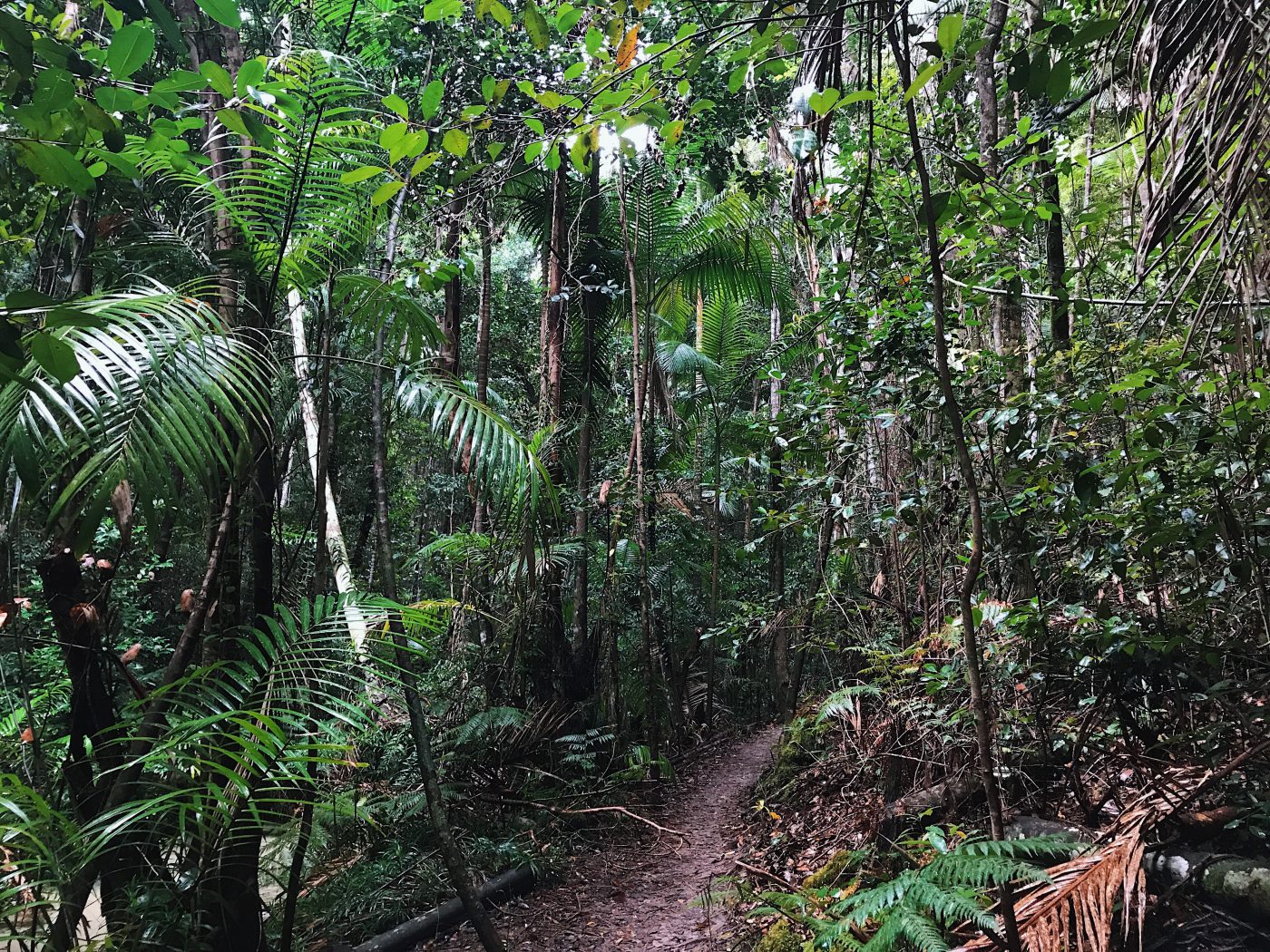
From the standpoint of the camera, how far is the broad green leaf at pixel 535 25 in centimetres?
188

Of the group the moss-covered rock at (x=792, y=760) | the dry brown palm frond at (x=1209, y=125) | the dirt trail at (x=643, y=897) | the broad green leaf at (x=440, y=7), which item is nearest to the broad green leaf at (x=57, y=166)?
the broad green leaf at (x=440, y=7)

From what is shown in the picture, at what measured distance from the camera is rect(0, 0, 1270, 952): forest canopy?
1.93 meters

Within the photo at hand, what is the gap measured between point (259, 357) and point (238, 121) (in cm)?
88

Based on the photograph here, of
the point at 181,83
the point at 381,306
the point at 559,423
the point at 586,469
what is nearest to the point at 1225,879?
the point at 181,83

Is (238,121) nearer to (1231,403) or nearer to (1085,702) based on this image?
(1231,403)

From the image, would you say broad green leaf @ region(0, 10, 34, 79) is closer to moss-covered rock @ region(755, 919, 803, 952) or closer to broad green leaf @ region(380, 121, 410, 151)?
broad green leaf @ region(380, 121, 410, 151)

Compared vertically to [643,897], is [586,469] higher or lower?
higher

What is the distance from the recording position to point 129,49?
5.41 ft

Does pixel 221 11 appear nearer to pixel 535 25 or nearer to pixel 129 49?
pixel 129 49

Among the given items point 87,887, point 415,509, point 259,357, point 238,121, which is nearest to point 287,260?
point 259,357

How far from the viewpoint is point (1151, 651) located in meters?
2.61

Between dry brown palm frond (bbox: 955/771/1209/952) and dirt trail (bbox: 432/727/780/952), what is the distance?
2.20 meters

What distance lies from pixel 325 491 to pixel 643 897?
3.69m

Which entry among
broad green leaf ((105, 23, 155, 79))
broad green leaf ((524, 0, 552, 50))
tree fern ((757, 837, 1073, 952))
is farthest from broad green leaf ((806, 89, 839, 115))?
tree fern ((757, 837, 1073, 952))
